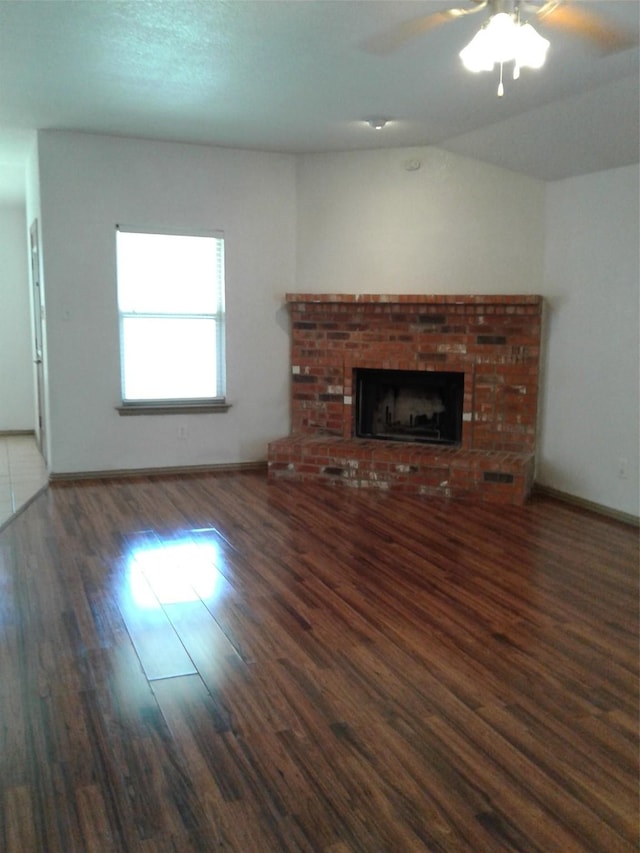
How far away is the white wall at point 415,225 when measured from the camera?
536 centimetres

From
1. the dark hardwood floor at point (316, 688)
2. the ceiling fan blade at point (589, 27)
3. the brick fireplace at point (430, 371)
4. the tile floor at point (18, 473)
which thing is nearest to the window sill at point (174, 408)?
the brick fireplace at point (430, 371)

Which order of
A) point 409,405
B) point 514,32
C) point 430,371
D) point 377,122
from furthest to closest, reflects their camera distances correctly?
point 409,405
point 430,371
point 377,122
point 514,32

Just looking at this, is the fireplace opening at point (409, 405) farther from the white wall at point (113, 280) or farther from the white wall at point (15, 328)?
the white wall at point (15, 328)

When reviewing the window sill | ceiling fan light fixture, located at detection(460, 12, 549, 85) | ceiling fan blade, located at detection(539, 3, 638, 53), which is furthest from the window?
ceiling fan light fixture, located at detection(460, 12, 549, 85)

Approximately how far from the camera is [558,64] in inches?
139

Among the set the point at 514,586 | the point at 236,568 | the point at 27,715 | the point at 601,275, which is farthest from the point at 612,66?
the point at 27,715

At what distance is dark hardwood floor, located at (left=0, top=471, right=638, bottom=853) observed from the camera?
74.1 inches

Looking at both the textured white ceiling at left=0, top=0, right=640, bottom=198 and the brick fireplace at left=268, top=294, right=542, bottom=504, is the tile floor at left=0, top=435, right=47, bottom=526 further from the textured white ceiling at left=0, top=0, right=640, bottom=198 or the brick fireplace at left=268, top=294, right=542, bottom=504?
the textured white ceiling at left=0, top=0, right=640, bottom=198

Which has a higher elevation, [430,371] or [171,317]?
[171,317]

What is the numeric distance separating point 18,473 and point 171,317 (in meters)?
1.85

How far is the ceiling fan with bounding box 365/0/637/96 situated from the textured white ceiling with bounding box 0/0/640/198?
68mm

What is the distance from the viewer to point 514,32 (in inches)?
97.3

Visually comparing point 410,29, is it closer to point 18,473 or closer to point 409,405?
point 409,405

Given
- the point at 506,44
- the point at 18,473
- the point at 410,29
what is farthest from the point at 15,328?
the point at 506,44
